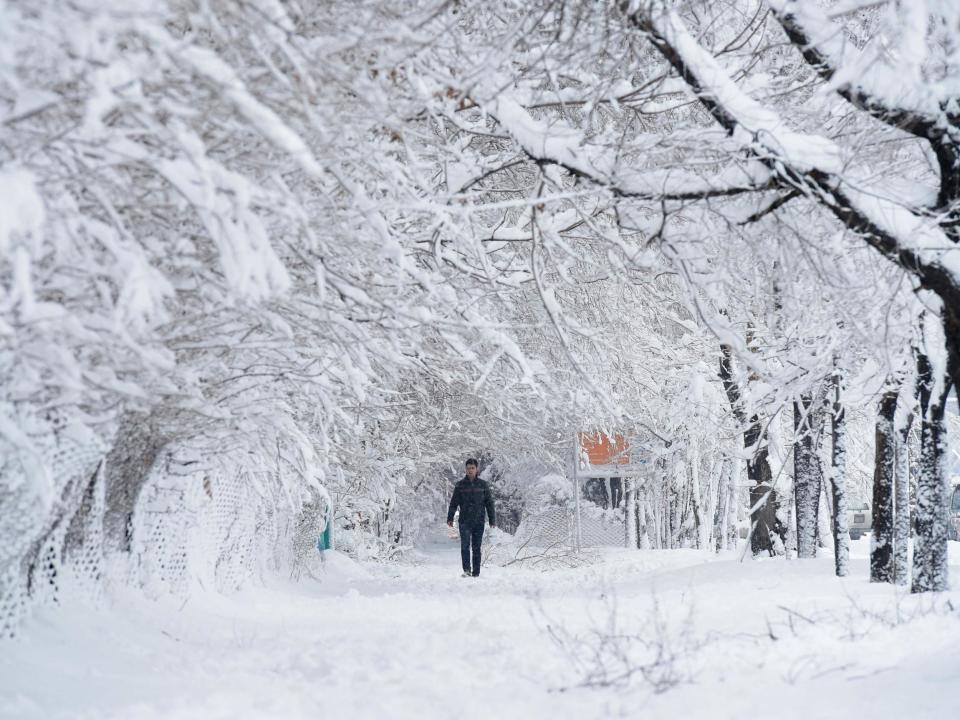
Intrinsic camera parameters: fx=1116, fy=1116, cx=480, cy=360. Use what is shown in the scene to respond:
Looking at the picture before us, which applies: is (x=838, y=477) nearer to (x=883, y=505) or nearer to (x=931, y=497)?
(x=883, y=505)

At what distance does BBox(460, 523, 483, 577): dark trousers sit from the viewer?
51.8 feet

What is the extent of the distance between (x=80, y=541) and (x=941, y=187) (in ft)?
18.2

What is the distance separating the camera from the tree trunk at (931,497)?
9.07 m

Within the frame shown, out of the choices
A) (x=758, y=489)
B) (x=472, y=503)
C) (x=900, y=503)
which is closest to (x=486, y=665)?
(x=900, y=503)

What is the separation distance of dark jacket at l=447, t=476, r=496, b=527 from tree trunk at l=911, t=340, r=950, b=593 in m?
7.17

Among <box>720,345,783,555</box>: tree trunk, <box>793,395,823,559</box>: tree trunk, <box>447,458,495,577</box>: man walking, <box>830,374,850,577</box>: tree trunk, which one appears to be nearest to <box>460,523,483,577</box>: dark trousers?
<box>447,458,495,577</box>: man walking

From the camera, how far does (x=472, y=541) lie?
16.2m

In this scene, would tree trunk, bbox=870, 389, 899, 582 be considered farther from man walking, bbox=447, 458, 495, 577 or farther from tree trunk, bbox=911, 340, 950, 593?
man walking, bbox=447, 458, 495, 577

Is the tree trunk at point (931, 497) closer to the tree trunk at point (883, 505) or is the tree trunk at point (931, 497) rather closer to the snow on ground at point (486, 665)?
the snow on ground at point (486, 665)

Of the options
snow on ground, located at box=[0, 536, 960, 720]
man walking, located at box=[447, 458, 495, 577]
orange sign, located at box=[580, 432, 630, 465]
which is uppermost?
orange sign, located at box=[580, 432, 630, 465]

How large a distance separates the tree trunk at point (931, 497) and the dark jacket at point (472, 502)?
7.17m

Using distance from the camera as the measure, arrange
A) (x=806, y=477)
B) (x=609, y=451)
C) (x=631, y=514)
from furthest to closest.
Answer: (x=631, y=514)
(x=609, y=451)
(x=806, y=477)

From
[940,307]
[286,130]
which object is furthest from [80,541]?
[940,307]

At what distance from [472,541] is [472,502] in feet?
3.01
